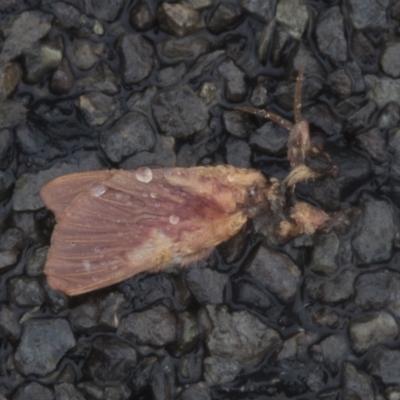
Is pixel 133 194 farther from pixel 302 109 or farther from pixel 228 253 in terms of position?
pixel 302 109

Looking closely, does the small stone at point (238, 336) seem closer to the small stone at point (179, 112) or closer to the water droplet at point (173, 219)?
the water droplet at point (173, 219)

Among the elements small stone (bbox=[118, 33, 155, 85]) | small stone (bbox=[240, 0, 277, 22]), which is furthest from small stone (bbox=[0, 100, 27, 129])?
small stone (bbox=[240, 0, 277, 22])

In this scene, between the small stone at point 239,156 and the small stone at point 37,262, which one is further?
the small stone at point 239,156

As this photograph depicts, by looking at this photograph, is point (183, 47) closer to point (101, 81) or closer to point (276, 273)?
point (101, 81)

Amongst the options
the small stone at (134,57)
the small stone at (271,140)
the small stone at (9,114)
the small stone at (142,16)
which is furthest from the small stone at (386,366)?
the small stone at (9,114)

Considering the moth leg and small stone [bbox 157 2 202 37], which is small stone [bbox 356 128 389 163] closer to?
the moth leg

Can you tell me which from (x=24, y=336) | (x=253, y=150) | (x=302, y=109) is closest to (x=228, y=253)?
(x=253, y=150)

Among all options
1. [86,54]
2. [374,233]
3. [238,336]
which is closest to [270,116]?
[374,233]
